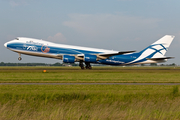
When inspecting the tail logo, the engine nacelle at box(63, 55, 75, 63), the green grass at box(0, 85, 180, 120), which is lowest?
the green grass at box(0, 85, 180, 120)

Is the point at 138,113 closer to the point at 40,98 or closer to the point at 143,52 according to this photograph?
the point at 40,98

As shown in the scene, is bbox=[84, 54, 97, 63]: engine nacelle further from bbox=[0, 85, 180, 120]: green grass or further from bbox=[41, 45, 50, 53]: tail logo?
bbox=[0, 85, 180, 120]: green grass

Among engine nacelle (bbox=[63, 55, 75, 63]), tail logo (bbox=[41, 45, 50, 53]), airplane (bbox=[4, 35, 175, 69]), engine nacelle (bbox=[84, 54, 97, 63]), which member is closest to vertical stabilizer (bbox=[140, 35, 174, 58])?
airplane (bbox=[4, 35, 175, 69])

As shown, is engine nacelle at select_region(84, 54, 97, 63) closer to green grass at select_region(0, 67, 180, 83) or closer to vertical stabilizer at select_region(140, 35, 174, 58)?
green grass at select_region(0, 67, 180, 83)

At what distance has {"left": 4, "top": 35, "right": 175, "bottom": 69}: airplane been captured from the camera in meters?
44.2

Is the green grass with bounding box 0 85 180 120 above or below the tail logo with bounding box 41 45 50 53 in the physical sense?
below

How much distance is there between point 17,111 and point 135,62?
151 feet

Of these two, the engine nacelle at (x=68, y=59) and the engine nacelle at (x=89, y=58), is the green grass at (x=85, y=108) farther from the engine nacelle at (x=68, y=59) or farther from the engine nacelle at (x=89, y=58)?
the engine nacelle at (x=89, y=58)

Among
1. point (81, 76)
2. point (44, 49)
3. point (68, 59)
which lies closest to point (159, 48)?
point (68, 59)

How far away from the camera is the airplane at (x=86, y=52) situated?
44.2 m

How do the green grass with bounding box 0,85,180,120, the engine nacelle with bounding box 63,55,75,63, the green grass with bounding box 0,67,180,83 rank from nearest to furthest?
the green grass with bounding box 0,85,180,120
the green grass with bounding box 0,67,180,83
the engine nacelle with bounding box 63,55,75,63

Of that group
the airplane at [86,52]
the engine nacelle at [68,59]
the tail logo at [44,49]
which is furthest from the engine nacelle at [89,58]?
the tail logo at [44,49]

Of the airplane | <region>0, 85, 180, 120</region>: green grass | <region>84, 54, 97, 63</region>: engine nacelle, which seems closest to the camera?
<region>0, 85, 180, 120</region>: green grass

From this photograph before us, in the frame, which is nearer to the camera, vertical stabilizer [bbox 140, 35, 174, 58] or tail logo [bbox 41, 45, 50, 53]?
tail logo [bbox 41, 45, 50, 53]
